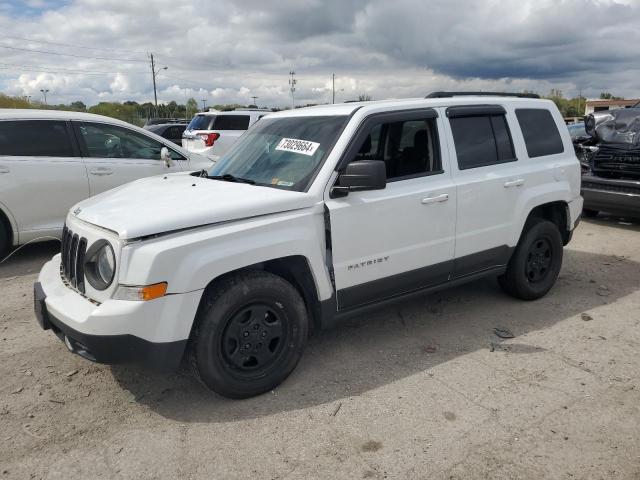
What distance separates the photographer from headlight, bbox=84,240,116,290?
9.93 ft

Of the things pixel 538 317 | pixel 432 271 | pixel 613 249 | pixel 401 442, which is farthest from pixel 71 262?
pixel 613 249

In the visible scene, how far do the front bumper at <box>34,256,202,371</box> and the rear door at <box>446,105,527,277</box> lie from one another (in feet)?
7.63

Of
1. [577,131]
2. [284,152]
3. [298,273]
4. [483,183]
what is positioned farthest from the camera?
[577,131]

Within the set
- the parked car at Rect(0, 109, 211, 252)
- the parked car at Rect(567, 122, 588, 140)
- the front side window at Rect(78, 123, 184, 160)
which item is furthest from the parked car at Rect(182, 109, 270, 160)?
the parked car at Rect(567, 122, 588, 140)

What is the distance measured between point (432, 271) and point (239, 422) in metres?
1.91

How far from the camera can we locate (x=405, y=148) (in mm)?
4121

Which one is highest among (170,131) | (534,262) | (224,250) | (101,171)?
(170,131)

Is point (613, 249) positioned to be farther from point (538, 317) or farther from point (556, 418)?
point (556, 418)

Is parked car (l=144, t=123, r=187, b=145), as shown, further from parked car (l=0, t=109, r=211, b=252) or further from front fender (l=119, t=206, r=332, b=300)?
front fender (l=119, t=206, r=332, b=300)

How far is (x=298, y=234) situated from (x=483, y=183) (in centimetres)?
181

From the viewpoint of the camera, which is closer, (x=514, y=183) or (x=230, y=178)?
(x=230, y=178)

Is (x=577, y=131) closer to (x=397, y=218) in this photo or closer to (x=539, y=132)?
(x=539, y=132)

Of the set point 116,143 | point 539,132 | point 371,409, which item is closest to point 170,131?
point 116,143

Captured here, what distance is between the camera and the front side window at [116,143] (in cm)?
682
